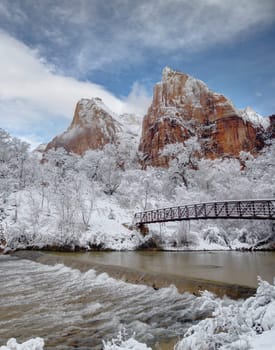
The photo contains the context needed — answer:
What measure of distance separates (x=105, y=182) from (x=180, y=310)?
4126 centimetres

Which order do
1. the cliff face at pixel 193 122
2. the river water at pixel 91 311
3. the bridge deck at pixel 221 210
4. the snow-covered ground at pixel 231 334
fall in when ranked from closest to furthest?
the snow-covered ground at pixel 231 334 → the river water at pixel 91 311 → the bridge deck at pixel 221 210 → the cliff face at pixel 193 122

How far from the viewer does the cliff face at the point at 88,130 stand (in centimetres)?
10531

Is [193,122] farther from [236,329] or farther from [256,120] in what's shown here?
[236,329]

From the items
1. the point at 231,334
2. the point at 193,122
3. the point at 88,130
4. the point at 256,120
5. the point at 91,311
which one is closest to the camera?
the point at 231,334

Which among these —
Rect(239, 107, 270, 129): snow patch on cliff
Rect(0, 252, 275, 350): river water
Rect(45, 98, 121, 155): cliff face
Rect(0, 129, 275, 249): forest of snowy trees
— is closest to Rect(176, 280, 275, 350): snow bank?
Rect(0, 252, 275, 350): river water

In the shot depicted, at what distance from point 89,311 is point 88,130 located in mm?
104570

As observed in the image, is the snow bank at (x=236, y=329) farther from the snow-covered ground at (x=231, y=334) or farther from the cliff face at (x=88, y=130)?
the cliff face at (x=88, y=130)

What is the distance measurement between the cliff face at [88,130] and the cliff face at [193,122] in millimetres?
18112

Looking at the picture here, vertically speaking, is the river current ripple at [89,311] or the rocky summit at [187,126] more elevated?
the rocky summit at [187,126]

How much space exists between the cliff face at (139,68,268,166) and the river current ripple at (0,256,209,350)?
217ft

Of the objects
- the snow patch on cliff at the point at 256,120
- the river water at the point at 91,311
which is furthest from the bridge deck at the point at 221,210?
the snow patch on cliff at the point at 256,120

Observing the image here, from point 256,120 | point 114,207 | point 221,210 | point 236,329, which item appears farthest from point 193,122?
point 236,329

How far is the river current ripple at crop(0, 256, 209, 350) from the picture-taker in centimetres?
578

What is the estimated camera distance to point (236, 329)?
3709mm
